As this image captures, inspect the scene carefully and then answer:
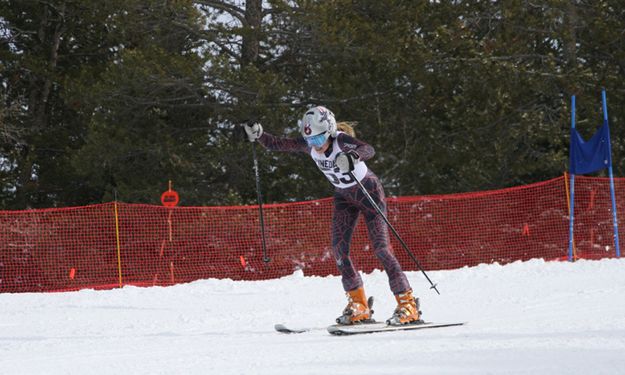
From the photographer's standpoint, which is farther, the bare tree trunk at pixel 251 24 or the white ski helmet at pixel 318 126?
the bare tree trunk at pixel 251 24

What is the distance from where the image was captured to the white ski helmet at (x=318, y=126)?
21.7 ft

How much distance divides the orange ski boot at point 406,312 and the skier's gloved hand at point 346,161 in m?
1.03

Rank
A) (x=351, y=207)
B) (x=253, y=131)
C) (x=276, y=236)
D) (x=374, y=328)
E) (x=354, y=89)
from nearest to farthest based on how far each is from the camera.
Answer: (x=374, y=328), (x=351, y=207), (x=253, y=131), (x=276, y=236), (x=354, y=89)

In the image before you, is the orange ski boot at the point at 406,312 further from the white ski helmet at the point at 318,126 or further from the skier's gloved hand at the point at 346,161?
the white ski helmet at the point at 318,126

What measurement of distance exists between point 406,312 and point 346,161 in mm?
1197

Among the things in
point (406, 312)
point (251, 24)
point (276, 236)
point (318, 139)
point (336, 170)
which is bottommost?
point (406, 312)

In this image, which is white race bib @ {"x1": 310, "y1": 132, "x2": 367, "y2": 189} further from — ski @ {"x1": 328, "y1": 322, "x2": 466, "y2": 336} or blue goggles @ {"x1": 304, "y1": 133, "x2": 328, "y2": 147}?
ski @ {"x1": 328, "y1": 322, "x2": 466, "y2": 336}

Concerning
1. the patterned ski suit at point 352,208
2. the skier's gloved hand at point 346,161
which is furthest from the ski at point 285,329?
the skier's gloved hand at point 346,161

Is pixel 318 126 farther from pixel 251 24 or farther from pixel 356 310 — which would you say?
pixel 251 24

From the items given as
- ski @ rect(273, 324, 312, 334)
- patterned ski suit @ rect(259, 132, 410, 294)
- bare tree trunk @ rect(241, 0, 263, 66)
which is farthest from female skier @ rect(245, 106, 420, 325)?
bare tree trunk @ rect(241, 0, 263, 66)

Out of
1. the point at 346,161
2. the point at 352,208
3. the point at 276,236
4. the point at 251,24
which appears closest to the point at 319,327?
the point at 352,208

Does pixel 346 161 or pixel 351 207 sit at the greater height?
pixel 346 161

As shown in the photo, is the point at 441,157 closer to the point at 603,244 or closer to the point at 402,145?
the point at 402,145

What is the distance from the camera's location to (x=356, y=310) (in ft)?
22.1
